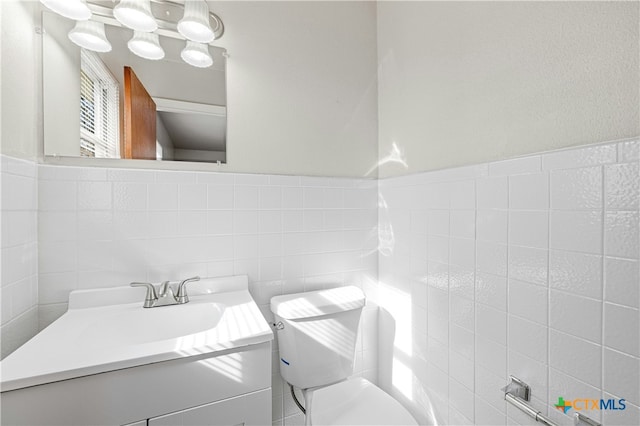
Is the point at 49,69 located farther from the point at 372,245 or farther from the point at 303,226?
the point at 372,245

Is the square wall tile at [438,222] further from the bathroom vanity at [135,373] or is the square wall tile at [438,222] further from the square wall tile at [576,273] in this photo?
the bathroom vanity at [135,373]

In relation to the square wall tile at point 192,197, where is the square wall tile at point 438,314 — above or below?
below

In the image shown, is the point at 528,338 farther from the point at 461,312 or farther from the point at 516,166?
the point at 516,166

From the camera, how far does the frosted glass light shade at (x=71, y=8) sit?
987 millimetres

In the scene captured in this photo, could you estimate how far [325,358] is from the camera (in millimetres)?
1271

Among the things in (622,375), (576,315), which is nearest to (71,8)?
(576,315)

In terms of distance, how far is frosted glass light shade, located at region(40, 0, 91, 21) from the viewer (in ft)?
3.24

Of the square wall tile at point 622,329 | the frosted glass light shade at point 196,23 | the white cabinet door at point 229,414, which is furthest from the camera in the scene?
the frosted glass light shade at point 196,23

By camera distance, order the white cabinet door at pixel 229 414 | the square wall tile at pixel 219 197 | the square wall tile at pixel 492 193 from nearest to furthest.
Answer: the white cabinet door at pixel 229 414, the square wall tile at pixel 492 193, the square wall tile at pixel 219 197

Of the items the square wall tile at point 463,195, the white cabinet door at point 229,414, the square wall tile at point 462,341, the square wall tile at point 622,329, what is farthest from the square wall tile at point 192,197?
the square wall tile at point 622,329

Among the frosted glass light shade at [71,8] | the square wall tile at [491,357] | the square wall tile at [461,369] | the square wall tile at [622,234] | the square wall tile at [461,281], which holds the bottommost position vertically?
the square wall tile at [461,369]

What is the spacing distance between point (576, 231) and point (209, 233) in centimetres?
130

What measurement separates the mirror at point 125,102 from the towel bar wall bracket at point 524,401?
1.38m

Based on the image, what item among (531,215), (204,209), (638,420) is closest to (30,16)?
(204,209)
